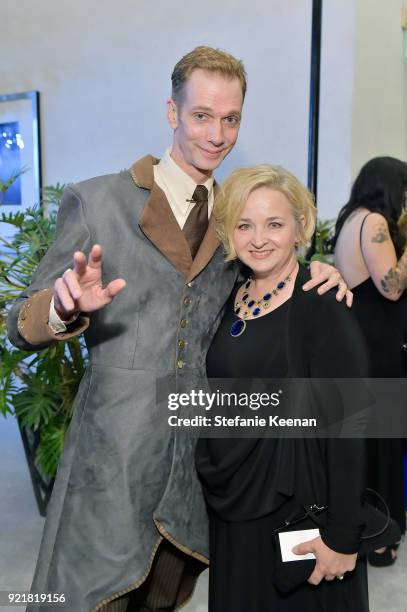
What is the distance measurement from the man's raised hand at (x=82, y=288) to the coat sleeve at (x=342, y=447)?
1.62 ft

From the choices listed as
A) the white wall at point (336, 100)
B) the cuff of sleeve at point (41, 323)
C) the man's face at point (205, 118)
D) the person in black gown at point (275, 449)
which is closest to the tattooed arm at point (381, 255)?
the white wall at point (336, 100)

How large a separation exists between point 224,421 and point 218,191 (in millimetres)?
602

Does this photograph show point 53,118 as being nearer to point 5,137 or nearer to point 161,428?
point 5,137

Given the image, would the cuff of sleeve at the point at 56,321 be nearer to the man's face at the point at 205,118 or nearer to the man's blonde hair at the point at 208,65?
the man's face at the point at 205,118

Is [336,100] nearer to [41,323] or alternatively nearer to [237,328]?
[237,328]

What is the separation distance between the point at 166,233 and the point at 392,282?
1.42 meters

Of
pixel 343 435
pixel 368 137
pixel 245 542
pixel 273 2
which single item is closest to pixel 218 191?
pixel 343 435

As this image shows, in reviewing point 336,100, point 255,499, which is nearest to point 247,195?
point 255,499

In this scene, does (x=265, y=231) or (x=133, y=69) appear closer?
(x=265, y=231)

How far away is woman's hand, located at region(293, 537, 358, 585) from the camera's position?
1425 millimetres

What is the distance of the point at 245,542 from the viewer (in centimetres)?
150

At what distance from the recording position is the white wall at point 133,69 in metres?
3.57

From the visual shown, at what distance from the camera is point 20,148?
463 centimetres

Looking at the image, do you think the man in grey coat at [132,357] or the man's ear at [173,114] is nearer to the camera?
the man in grey coat at [132,357]
